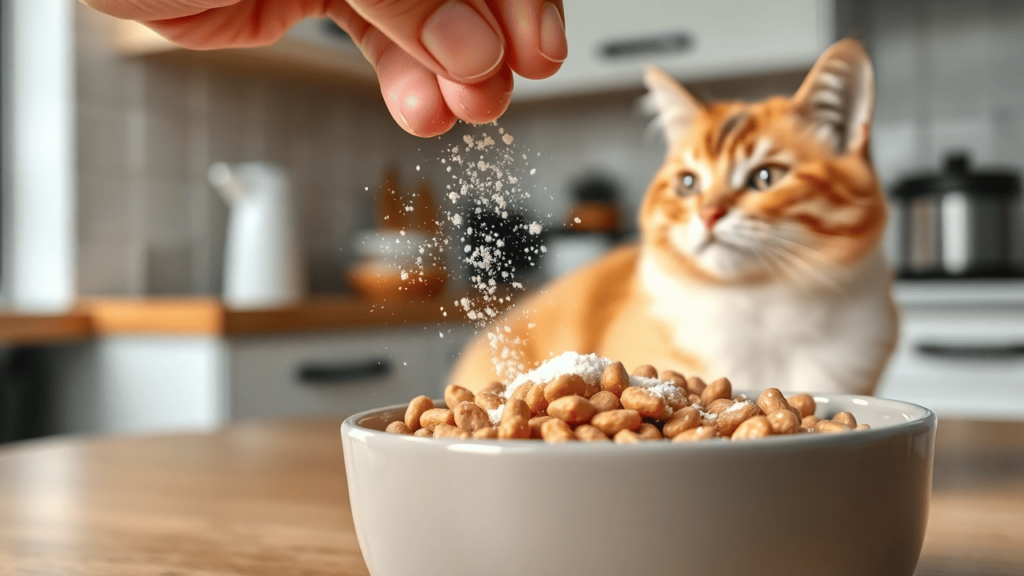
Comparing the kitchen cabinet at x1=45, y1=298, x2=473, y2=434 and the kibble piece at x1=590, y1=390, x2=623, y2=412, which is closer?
the kibble piece at x1=590, y1=390, x2=623, y2=412

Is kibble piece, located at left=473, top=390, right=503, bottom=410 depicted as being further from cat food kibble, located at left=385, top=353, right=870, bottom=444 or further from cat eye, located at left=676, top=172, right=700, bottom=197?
cat eye, located at left=676, top=172, right=700, bottom=197

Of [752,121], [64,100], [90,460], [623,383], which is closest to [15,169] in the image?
[64,100]

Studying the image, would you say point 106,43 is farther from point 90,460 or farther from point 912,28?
point 912,28

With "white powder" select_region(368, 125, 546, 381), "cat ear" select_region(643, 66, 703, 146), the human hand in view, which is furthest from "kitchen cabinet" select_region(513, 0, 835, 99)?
"white powder" select_region(368, 125, 546, 381)

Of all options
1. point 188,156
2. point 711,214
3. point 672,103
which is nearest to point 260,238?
point 188,156

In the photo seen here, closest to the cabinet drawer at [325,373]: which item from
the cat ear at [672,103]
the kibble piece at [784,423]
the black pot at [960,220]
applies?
the cat ear at [672,103]

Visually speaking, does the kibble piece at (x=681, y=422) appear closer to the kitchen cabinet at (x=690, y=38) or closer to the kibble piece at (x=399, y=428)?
the kibble piece at (x=399, y=428)
